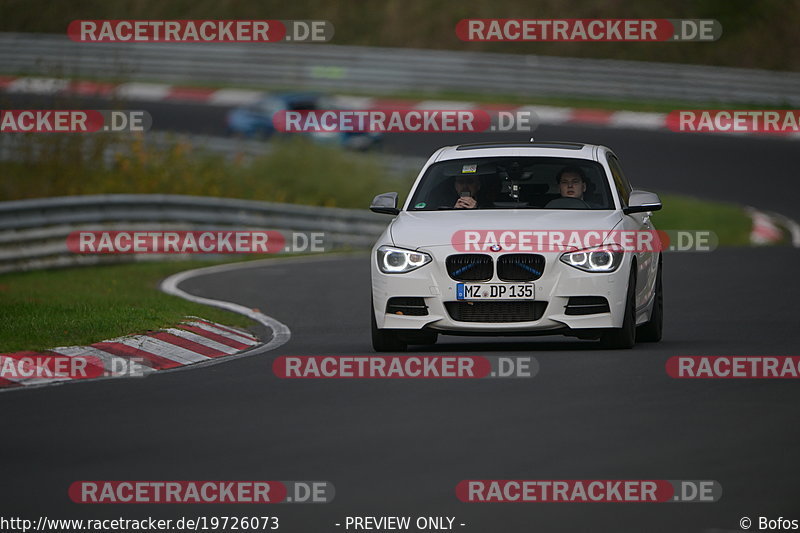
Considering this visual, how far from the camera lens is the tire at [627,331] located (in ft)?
38.8

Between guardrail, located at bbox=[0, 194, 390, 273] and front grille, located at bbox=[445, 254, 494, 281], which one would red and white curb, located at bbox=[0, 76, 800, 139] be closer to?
guardrail, located at bbox=[0, 194, 390, 273]

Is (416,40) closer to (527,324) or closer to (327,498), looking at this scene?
(527,324)

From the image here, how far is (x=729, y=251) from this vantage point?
22.3 metres

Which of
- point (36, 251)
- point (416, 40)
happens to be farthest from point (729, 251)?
point (416, 40)

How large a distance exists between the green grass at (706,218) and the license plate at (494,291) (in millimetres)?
14827

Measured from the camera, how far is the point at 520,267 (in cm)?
1163

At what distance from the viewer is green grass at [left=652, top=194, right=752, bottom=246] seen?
26.7 m

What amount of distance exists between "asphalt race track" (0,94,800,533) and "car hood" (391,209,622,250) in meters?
0.90

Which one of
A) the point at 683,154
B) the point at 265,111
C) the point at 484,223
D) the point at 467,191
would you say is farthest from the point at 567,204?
the point at 265,111

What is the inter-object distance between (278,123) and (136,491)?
3005cm

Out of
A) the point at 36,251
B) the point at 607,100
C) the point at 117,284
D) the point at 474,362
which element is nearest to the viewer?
the point at 474,362

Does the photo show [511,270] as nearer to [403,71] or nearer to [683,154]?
[683,154]

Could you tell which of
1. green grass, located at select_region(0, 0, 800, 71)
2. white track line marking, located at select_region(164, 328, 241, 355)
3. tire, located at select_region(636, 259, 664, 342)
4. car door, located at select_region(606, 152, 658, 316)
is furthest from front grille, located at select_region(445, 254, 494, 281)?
green grass, located at select_region(0, 0, 800, 71)

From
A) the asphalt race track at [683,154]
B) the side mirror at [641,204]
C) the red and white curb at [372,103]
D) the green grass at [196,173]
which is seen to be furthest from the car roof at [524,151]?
the red and white curb at [372,103]
